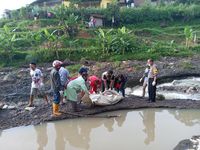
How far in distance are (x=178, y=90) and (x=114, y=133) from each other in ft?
18.7

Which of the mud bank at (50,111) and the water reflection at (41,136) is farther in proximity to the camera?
the mud bank at (50,111)

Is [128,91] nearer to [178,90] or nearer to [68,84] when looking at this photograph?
[178,90]

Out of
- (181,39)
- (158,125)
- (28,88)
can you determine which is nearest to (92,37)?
(181,39)

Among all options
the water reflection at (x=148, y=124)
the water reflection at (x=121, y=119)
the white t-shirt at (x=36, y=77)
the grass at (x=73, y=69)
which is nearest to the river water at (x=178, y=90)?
the water reflection at (x=148, y=124)

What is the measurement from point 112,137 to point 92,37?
17.8 meters

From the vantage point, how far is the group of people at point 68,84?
38.6ft

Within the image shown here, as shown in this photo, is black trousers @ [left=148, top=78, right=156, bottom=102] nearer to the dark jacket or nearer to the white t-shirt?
the dark jacket

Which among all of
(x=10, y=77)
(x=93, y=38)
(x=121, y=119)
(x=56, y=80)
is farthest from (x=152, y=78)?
(x=93, y=38)

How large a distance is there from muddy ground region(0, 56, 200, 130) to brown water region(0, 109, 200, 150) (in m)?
0.40

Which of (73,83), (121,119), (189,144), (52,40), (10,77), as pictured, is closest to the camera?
(189,144)

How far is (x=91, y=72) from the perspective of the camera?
19312 mm

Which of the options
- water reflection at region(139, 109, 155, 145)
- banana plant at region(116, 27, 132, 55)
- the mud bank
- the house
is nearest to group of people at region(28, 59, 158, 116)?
the mud bank

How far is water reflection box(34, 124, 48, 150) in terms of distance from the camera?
10.4 meters

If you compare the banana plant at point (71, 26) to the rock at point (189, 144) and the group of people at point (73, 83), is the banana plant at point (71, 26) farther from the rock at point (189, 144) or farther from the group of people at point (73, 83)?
the rock at point (189, 144)
